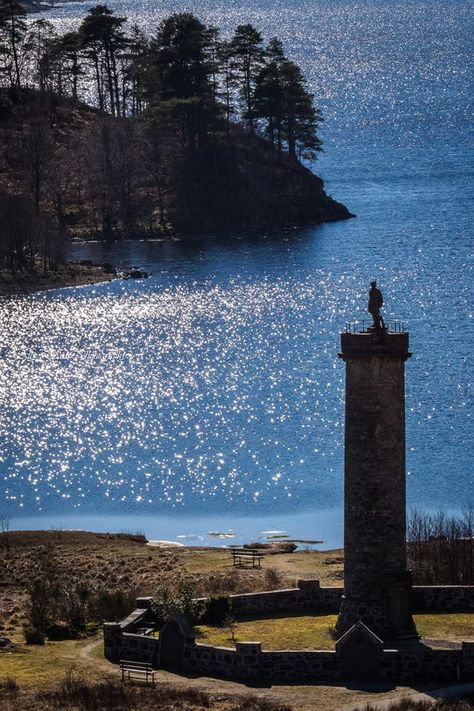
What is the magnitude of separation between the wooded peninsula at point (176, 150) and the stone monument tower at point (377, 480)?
109 m

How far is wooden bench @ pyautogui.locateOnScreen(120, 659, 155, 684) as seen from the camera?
182 feet

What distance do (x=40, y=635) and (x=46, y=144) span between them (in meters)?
116

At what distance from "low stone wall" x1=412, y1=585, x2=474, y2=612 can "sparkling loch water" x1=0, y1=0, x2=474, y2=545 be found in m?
22.8

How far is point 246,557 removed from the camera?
251 feet

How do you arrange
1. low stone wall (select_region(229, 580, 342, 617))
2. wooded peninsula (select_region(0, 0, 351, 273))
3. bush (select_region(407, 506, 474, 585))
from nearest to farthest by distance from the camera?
low stone wall (select_region(229, 580, 342, 617)), bush (select_region(407, 506, 474, 585)), wooded peninsula (select_region(0, 0, 351, 273))

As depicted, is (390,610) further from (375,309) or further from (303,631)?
(375,309)

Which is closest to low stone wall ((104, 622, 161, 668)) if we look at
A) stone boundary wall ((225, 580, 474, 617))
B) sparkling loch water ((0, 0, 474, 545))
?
stone boundary wall ((225, 580, 474, 617))

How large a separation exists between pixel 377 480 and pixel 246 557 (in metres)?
19.2

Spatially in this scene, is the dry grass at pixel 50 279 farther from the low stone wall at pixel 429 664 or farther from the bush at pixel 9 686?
the low stone wall at pixel 429 664

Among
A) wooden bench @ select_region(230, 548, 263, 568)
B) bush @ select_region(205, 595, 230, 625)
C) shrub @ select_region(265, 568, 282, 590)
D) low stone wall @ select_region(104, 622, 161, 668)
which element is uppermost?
wooden bench @ select_region(230, 548, 263, 568)

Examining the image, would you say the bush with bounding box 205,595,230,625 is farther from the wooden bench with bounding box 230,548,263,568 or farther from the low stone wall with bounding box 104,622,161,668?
the wooden bench with bounding box 230,548,263,568

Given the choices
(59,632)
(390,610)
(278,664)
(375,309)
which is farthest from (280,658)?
(375,309)

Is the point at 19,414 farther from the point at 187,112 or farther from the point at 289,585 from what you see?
the point at 187,112

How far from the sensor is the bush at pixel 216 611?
2397 inches
